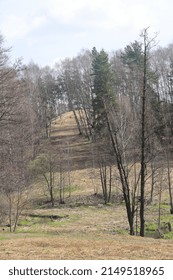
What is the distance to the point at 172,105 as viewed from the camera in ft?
157

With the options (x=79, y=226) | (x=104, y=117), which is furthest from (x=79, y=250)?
(x=104, y=117)

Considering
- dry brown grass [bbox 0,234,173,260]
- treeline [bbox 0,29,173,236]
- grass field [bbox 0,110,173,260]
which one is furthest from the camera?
treeline [bbox 0,29,173,236]

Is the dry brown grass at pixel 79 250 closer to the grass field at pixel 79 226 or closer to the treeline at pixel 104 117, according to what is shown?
the grass field at pixel 79 226

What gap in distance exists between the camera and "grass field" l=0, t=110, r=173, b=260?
35.4 ft

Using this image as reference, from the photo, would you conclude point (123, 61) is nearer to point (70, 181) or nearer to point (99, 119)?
point (99, 119)

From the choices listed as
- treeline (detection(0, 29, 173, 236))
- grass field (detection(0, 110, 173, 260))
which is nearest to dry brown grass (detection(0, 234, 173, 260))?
grass field (detection(0, 110, 173, 260))

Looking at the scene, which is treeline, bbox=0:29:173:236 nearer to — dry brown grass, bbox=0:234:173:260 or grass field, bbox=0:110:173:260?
grass field, bbox=0:110:173:260

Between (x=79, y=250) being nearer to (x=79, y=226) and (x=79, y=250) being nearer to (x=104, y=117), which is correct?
(x=79, y=226)

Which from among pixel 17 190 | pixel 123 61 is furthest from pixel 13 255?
pixel 123 61

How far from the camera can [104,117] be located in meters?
45.6

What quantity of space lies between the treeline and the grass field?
1.46 m

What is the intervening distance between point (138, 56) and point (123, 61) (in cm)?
943

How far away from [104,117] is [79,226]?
71.0 ft

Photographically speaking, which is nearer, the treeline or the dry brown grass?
the dry brown grass
